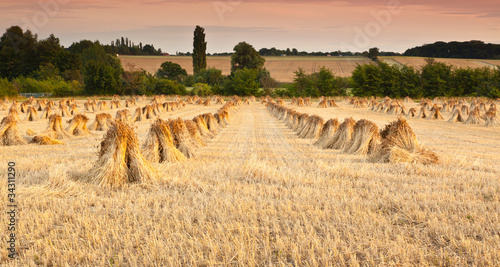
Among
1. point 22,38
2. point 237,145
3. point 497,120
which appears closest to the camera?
point 237,145

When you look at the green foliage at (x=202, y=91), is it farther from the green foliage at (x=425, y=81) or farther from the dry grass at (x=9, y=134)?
the dry grass at (x=9, y=134)

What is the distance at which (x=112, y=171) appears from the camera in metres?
7.60

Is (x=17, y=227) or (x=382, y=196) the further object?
(x=382, y=196)

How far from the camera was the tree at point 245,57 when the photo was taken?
284ft

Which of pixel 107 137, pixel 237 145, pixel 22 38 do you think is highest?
pixel 22 38

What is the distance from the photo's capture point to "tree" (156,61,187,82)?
101 metres

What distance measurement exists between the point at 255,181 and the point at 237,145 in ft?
21.9

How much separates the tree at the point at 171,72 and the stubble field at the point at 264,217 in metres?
94.3

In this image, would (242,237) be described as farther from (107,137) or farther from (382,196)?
(107,137)

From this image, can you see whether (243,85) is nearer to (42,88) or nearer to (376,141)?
(42,88)

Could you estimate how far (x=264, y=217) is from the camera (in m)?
5.65

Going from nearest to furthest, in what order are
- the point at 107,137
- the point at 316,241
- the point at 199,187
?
the point at 316,241, the point at 199,187, the point at 107,137

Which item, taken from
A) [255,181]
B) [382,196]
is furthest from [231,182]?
[382,196]

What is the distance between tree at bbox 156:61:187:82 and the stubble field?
9426 centimetres
